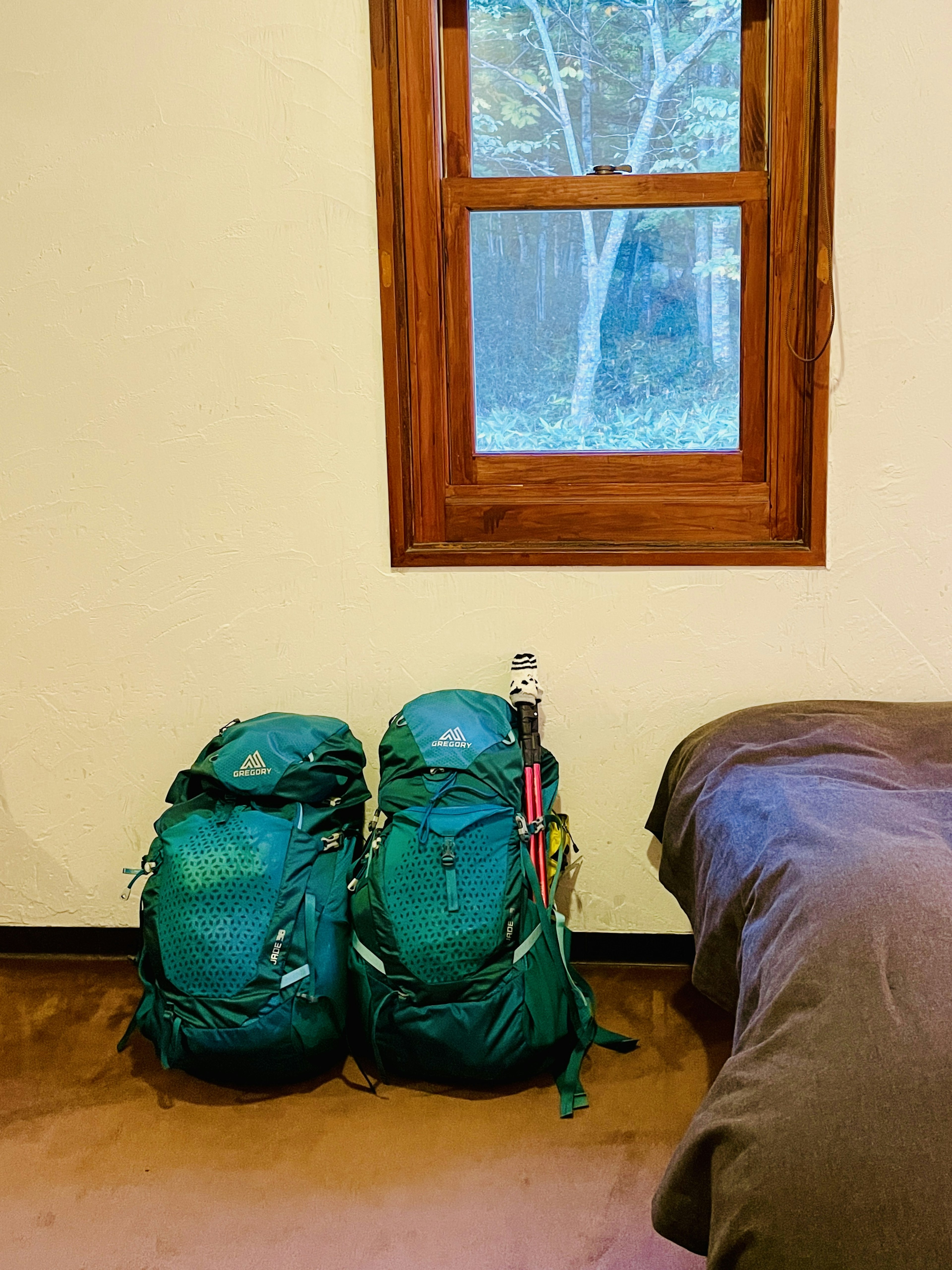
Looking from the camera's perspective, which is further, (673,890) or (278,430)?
(278,430)

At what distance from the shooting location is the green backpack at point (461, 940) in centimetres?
184

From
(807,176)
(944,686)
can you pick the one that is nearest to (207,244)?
(807,176)

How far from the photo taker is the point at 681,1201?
1.15 m

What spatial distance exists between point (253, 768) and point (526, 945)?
57 centimetres

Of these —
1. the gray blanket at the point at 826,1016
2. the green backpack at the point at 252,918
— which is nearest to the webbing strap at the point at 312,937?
the green backpack at the point at 252,918

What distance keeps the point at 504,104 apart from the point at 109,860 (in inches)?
67.6

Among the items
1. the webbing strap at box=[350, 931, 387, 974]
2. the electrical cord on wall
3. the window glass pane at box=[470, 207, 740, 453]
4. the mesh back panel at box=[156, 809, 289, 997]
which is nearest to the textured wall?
the electrical cord on wall

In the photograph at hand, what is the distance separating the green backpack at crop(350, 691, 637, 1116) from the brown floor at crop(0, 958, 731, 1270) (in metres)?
0.08

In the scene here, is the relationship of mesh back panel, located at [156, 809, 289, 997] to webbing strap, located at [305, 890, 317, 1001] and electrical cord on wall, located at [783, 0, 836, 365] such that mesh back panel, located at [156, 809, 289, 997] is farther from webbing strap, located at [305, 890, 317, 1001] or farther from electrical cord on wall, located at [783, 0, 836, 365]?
electrical cord on wall, located at [783, 0, 836, 365]

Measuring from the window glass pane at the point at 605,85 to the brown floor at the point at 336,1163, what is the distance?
1.63 metres

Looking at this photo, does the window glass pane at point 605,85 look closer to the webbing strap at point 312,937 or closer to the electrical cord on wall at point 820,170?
the electrical cord on wall at point 820,170

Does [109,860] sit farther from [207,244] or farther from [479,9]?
[479,9]

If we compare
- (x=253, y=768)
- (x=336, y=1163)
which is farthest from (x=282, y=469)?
(x=336, y=1163)

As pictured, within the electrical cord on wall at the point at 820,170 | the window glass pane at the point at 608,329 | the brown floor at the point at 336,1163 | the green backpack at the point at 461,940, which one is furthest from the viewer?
the window glass pane at the point at 608,329
